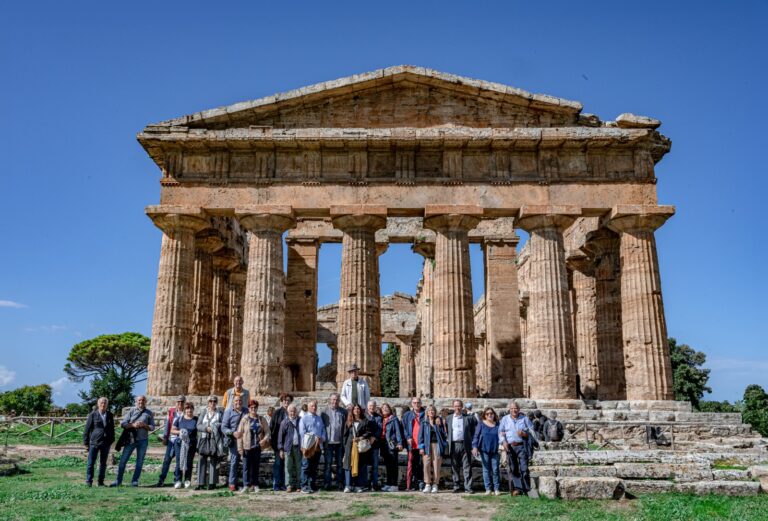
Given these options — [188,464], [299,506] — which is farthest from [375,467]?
[188,464]

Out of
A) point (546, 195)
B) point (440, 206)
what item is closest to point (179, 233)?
point (440, 206)

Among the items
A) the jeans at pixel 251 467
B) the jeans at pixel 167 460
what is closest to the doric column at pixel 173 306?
the jeans at pixel 167 460

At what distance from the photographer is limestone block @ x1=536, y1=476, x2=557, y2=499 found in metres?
10.9

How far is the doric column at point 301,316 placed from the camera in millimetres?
26328

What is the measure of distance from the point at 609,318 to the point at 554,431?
10.6m

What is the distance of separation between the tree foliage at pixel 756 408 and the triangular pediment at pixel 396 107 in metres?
25.3

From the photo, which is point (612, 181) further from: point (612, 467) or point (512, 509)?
point (512, 509)

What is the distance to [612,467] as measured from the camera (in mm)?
11828

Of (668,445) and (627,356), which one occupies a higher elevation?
(627,356)

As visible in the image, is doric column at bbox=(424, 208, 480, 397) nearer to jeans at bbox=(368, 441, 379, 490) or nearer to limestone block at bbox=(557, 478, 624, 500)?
jeans at bbox=(368, 441, 379, 490)

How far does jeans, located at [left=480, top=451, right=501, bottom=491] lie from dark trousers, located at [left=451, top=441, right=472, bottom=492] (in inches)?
14.6

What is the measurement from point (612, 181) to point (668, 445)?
29.3ft

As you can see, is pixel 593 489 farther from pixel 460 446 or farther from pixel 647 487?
pixel 460 446

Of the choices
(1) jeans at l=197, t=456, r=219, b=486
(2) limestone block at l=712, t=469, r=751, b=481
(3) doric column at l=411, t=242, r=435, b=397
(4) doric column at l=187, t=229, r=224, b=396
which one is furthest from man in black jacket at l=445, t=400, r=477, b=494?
(4) doric column at l=187, t=229, r=224, b=396
